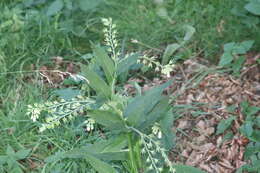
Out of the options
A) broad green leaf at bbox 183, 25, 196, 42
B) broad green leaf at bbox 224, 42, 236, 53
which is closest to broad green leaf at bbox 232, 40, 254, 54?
broad green leaf at bbox 224, 42, 236, 53

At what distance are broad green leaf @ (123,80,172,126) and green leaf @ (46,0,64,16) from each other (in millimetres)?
1769

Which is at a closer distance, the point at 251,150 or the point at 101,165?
the point at 101,165

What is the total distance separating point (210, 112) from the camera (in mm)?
3127

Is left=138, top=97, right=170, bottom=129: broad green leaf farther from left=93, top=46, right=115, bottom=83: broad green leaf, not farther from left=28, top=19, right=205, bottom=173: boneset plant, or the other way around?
left=93, top=46, right=115, bottom=83: broad green leaf

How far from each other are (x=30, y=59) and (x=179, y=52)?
96cm

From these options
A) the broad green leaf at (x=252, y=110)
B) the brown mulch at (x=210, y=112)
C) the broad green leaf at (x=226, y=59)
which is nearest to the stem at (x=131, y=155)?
the brown mulch at (x=210, y=112)

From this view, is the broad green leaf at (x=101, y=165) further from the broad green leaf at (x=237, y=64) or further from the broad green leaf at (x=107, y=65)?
the broad green leaf at (x=237, y=64)

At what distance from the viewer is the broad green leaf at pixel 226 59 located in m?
3.32

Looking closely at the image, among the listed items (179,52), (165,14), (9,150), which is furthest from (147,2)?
(9,150)

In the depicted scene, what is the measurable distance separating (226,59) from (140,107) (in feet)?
4.62

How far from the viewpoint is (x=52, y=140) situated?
2986mm

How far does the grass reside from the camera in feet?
11.2

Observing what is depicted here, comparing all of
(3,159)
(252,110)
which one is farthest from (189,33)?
(3,159)

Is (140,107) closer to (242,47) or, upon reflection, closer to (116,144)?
(116,144)
